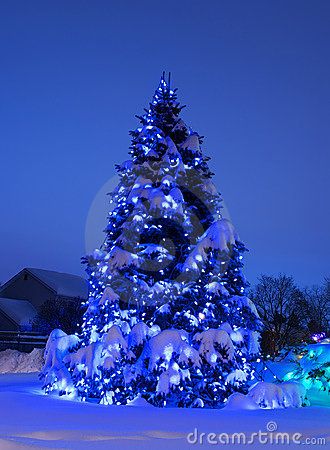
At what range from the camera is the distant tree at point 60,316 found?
3512 cm

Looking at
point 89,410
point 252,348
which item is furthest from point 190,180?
point 89,410

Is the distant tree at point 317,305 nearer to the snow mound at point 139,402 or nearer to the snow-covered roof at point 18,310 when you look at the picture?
the snow-covered roof at point 18,310

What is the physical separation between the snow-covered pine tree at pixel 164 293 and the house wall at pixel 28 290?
3298 centimetres

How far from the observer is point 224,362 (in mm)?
11516

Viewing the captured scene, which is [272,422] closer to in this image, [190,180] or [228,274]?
[228,274]

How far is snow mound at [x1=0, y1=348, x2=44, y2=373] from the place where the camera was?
24.0 metres

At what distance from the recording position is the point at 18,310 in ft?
143

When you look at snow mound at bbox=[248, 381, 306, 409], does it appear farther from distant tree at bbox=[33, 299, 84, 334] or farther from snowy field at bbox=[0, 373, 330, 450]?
distant tree at bbox=[33, 299, 84, 334]

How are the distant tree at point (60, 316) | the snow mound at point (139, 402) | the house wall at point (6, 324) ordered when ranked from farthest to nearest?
1. the house wall at point (6, 324)
2. the distant tree at point (60, 316)
3. the snow mound at point (139, 402)

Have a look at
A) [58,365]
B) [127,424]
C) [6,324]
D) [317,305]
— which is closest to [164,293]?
[58,365]

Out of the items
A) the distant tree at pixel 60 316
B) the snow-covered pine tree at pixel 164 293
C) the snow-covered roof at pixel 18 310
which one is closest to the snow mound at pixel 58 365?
the snow-covered pine tree at pixel 164 293

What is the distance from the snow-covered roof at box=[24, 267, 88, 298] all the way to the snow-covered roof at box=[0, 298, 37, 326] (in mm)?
2456

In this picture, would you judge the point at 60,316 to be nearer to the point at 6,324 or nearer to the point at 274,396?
the point at 6,324

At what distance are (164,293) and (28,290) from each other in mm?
36803
